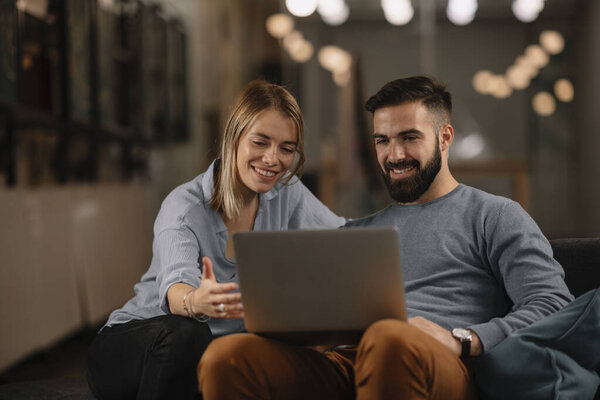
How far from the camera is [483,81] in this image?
790 cm

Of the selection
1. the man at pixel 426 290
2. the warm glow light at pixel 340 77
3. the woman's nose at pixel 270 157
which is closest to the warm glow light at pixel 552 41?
the warm glow light at pixel 340 77

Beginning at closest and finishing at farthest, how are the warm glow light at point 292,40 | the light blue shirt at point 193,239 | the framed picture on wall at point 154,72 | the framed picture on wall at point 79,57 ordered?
the light blue shirt at point 193,239 < the framed picture on wall at point 79,57 < the framed picture on wall at point 154,72 < the warm glow light at point 292,40

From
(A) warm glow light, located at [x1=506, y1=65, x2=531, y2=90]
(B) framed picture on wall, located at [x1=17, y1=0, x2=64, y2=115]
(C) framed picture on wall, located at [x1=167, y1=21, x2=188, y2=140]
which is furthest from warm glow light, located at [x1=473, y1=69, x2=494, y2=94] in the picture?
(B) framed picture on wall, located at [x1=17, y1=0, x2=64, y2=115]

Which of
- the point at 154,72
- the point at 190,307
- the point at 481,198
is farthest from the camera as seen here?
the point at 154,72

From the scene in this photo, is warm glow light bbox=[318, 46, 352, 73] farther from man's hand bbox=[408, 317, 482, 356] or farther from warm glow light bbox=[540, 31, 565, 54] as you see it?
man's hand bbox=[408, 317, 482, 356]

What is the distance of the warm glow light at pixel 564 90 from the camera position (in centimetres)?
783

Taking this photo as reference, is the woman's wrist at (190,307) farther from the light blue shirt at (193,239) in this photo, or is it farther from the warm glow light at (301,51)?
the warm glow light at (301,51)

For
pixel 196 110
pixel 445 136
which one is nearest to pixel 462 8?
pixel 196 110

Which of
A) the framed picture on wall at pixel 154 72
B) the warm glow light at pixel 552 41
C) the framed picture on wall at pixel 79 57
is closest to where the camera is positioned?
the framed picture on wall at pixel 79 57

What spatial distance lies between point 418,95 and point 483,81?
21.9ft

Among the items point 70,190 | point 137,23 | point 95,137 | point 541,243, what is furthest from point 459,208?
point 137,23

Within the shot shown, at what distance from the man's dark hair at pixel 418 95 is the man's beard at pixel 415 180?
92mm

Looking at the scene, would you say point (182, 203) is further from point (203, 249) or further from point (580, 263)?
point (580, 263)

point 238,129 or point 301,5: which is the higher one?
point 301,5
